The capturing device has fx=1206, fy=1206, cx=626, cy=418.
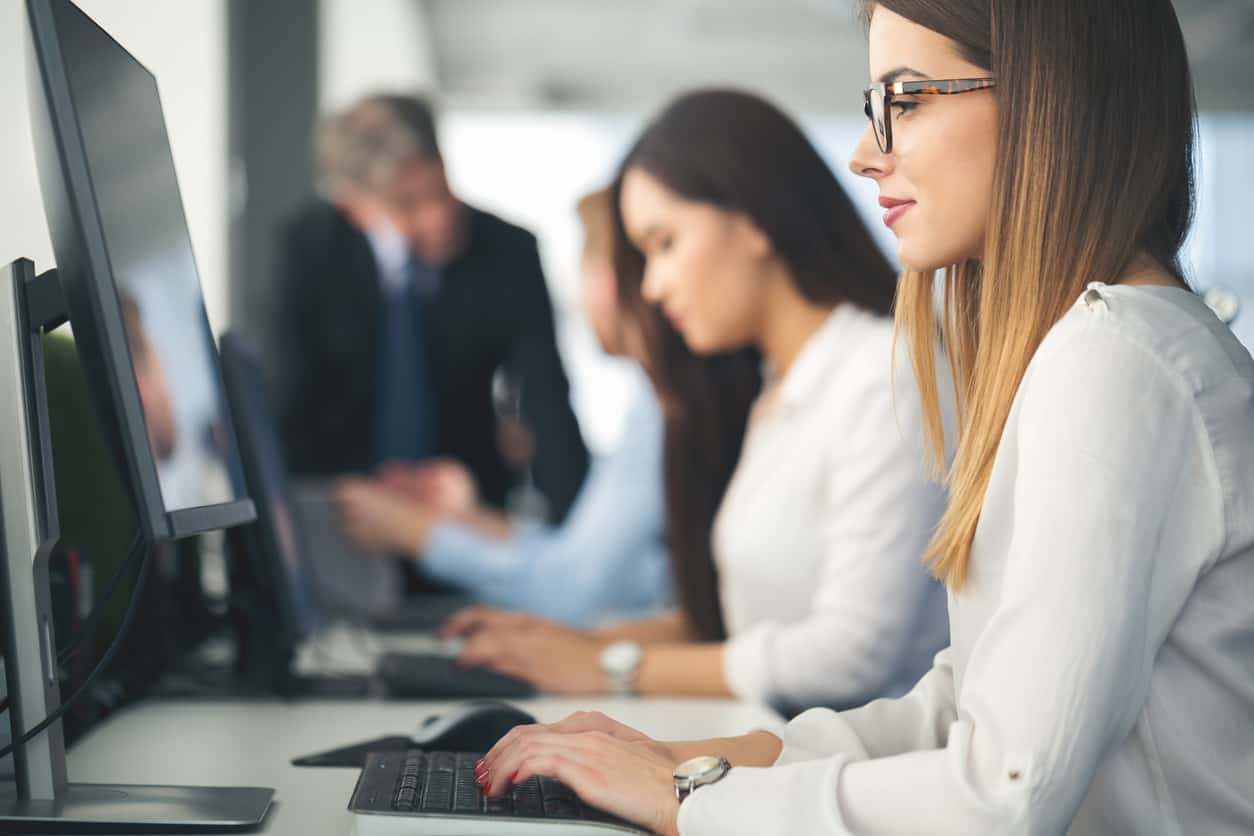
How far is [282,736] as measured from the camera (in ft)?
3.93

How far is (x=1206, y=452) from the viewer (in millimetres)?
725

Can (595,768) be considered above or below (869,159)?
below

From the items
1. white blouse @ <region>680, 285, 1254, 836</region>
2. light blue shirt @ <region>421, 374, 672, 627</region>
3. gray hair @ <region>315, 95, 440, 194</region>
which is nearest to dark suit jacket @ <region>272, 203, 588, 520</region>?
gray hair @ <region>315, 95, 440, 194</region>

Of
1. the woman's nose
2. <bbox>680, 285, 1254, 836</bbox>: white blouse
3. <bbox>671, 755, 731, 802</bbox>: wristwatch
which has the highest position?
the woman's nose

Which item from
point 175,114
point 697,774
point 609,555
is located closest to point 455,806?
point 697,774

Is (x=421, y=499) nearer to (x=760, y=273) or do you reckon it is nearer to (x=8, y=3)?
(x=760, y=273)

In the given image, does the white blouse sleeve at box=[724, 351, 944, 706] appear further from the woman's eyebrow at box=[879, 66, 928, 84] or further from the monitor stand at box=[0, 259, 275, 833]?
the monitor stand at box=[0, 259, 275, 833]

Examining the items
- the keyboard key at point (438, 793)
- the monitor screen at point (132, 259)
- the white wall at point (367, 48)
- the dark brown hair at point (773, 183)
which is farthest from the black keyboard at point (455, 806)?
the white wall at point (367, 48)

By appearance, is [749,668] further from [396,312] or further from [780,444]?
[396,312]

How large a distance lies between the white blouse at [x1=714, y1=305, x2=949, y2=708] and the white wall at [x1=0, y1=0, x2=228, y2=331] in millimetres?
750

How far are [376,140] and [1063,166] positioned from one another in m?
2.64

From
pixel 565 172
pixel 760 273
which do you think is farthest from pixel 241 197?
pixel 565 172

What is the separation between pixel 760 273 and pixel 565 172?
7.42 metres

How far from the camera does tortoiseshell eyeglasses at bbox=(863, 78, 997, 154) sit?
2.87ft
